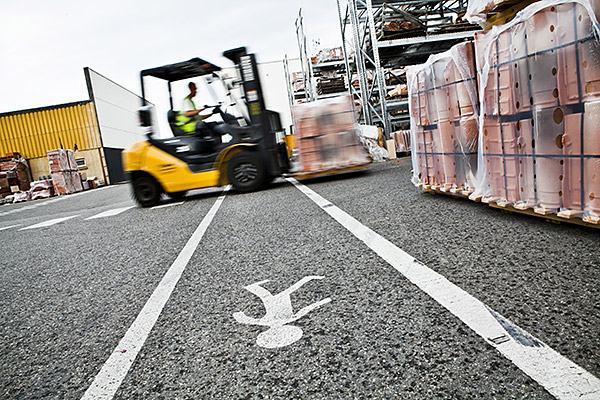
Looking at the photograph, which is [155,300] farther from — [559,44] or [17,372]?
[559,44]

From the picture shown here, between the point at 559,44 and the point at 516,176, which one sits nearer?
the point at 559,44

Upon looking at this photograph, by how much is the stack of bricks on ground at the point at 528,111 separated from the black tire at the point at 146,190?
6.65 metres

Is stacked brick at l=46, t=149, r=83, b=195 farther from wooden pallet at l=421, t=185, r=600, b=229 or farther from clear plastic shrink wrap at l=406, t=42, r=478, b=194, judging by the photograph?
wooden pallet at l=421, t=185, r=600, b=229

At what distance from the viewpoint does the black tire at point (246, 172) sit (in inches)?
357

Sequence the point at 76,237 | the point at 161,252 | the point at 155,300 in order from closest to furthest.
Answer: the point at 155,300, the point at 161,252, the point at 76,237

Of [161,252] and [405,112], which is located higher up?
[405,112]

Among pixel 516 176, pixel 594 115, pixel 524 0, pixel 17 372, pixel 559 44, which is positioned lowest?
pixel 17 372

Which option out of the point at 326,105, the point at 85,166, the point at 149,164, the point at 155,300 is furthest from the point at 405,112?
the point at 85,166

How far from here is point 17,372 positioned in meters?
2.20

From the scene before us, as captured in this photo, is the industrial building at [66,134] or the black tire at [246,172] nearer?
the black tire at [246,172]

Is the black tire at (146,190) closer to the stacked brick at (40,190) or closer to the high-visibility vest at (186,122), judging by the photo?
the high-visibility vest at (186,122)

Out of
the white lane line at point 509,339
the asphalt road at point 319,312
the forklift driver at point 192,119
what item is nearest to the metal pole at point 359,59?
the forklift driver at point 192,119

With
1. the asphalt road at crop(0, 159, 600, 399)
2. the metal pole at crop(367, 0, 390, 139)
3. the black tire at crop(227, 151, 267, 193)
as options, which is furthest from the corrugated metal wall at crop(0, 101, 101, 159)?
the asphalt road at crop(0, 159, 600, 399)

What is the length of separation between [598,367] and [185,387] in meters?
1.61
